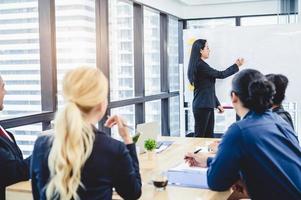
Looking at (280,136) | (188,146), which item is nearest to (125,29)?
(188,146)

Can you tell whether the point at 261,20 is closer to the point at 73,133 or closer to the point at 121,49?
the point at 121,49

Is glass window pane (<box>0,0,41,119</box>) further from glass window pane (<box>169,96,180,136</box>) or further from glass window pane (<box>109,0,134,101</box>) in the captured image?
glass window pane (<box>169,96,180,136</box>)

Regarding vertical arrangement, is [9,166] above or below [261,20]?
below

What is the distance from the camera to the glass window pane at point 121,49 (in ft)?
16.0

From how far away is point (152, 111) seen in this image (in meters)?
6.14

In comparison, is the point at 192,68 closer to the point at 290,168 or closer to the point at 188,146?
the point at 188,146

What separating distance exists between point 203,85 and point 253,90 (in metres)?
2.74

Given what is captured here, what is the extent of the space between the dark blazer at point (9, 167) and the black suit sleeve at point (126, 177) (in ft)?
2.68

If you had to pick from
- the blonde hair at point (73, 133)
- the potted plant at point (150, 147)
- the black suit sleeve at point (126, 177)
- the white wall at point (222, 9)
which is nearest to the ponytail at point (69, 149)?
the blonde hair at point (73, 133)

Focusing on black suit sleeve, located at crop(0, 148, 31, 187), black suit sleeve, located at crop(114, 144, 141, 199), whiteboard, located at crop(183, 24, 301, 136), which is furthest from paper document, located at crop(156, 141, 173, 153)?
whiteboard, located at crop(183, 24, 301, 136)

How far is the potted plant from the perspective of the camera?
2.59 metres

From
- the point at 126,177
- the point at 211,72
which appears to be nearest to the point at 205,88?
the point at 211,72

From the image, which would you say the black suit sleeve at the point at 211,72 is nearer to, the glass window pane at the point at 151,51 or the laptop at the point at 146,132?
the glass window pane at the point at 151,51

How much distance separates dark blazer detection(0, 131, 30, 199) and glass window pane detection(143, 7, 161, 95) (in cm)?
372
